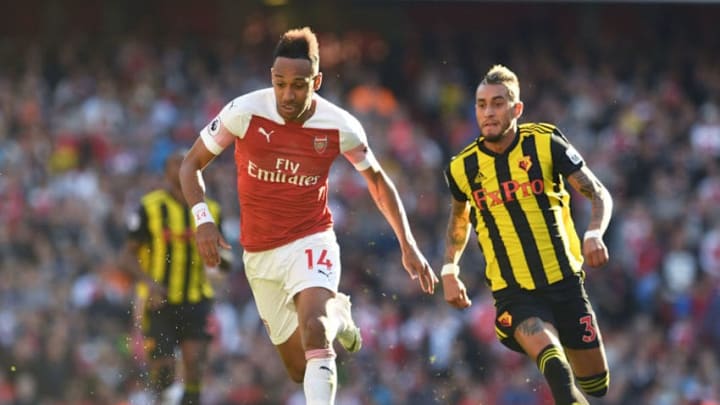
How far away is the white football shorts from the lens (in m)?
8.95

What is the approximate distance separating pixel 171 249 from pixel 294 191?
2809 mm

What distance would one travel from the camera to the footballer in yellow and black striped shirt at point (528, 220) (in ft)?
28.9

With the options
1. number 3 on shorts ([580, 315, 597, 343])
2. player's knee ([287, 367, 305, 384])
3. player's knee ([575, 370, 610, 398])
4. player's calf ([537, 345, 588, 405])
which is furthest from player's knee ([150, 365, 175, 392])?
player's calf ([537, 345, 588, 405])

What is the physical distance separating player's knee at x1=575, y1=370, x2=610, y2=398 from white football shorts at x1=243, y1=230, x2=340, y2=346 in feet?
5.27

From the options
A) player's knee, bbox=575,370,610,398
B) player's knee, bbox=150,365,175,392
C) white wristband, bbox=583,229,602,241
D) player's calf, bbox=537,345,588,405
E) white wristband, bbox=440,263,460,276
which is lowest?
player's knee, bbox=150,365,175,392

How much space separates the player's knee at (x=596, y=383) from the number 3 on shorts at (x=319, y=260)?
1.65 m

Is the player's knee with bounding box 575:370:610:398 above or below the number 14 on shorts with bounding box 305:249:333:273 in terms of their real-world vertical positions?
below

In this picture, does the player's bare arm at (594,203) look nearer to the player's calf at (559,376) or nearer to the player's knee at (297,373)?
the player's calf at (559,376)

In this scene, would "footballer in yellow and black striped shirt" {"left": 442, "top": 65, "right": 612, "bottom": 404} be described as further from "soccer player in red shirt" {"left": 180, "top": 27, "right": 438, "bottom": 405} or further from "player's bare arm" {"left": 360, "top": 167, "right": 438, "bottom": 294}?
"soccer player in red shirt" {"left": 180, "top": 27, "right": 438, "bottom": 405}

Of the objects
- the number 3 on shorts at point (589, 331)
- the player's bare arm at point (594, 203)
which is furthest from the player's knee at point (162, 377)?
the player's bare arm at point (594, 203)

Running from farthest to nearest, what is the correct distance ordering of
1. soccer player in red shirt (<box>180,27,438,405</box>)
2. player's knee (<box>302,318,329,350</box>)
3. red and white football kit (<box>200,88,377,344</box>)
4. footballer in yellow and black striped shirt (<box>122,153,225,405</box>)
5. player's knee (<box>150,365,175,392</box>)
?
footballer in yellow and black striped shirt (<box>122,153,225,405</box>) < player's knee (<box>150,365,175,392</box>) < red and white football kit (<box>200,88,377,344</box>) < soccer player in red shirt (<box>180,27,438,405</box>) < player's knee (<box>302,318,329,350</box>)

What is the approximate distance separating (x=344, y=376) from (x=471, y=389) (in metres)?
1.36

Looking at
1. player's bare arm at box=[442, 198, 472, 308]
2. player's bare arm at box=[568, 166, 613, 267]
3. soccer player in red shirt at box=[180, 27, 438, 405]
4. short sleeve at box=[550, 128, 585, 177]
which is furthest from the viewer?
player's bare arm at box=[442, 198, 472, 308]

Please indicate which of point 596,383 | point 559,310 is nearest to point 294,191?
point 559,310
